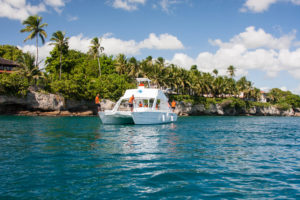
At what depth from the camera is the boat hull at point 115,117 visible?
2060cm

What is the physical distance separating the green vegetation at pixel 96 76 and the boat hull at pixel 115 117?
2199 cm

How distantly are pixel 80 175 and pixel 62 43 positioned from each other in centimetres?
4510

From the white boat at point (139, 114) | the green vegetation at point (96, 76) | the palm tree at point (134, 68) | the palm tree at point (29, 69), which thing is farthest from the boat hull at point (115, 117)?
the palm tree at point (134, 68)

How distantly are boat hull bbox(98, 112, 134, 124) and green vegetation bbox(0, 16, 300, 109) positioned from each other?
22.0 m

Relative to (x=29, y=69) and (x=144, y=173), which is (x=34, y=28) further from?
(x=144, y=173)

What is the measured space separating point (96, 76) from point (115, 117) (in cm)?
3544

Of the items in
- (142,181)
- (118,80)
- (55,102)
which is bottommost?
(142,181)

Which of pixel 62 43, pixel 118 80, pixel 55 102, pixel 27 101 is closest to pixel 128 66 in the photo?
pixel 118 80

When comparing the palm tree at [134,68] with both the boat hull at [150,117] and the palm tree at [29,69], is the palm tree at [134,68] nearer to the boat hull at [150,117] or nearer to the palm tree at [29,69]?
the palm tree at [29,69]

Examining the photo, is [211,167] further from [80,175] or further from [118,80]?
[118,80]

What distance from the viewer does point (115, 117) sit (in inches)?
848

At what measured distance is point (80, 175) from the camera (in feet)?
20.3

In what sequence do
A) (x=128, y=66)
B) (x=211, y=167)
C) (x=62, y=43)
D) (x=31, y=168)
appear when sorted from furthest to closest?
(x=128, y=66) → (x=62, y=43) → (x=211, y=167) → (x=31, y=168)

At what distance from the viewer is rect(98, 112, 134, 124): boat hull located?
67.6 ft
